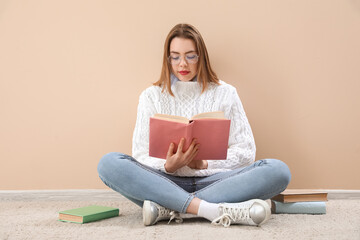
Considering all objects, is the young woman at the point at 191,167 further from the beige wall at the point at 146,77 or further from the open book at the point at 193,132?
the beige wall at the point at 146,77

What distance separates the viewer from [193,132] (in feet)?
5.28

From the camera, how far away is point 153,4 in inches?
93.7

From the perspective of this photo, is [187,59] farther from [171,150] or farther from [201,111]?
[171,150]

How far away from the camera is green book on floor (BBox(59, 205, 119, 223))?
Answer: 1.69m

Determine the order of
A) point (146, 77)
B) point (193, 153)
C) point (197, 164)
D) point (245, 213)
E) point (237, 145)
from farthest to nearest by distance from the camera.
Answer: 1. point (146, 77)
2. point (237, 145)
3. point (197, 164)
4. point (193, 153)
5. point (245, 213)

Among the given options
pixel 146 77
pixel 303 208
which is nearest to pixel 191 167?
pixel 303 208

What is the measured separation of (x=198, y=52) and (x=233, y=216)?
3.05ft

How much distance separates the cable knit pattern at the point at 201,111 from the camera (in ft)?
6.46

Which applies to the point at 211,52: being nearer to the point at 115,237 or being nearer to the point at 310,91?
the point at 310,91

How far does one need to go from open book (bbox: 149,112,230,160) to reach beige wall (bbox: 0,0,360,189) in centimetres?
78

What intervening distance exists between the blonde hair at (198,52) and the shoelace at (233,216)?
0.76 m

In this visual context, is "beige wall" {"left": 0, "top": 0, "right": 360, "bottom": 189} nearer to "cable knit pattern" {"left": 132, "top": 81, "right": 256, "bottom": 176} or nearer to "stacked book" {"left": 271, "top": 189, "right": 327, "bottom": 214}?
"cable knit pattern" {"left": 132, "top": 81, "right": 256, "bottom": 176}

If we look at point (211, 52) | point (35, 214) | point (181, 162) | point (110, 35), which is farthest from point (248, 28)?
point (35, 214)

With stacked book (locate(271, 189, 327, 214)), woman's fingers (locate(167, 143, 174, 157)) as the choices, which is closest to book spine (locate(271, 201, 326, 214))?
stacked book (locate(271, 189, 327, 214))
